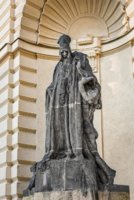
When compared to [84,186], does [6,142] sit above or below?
above

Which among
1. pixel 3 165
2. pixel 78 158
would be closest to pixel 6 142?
pixel 3 165

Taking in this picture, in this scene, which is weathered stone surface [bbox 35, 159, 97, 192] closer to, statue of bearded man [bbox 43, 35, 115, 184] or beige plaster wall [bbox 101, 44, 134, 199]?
statue of bearded man [bbox 43, 35, 115, 184]

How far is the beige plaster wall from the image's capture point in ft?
33.8

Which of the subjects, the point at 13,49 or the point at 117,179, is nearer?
the point at 117,179

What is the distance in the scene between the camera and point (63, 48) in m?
7.82

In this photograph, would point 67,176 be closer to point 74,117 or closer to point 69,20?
point 74,117

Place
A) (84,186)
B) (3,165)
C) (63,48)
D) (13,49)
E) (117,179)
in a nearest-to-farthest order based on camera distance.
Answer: (84,186)
(63,48)
(117,179)
(3,165)
(13,49)

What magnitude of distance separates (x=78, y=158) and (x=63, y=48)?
213 cm

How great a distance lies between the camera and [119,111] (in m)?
10.8

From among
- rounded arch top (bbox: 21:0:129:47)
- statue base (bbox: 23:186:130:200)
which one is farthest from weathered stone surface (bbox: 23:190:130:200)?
rounded arch top (bbox: 21:0:129:47)

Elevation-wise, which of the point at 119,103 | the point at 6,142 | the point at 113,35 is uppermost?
the point at 113,35

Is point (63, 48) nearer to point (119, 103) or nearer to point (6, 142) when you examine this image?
point (119, 103)

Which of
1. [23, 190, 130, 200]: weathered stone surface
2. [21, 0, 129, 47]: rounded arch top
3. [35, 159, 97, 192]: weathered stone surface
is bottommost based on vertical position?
[23, 190, 130, 200]: weathered stone surface

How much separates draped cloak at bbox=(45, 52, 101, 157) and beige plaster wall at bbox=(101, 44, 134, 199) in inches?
125
